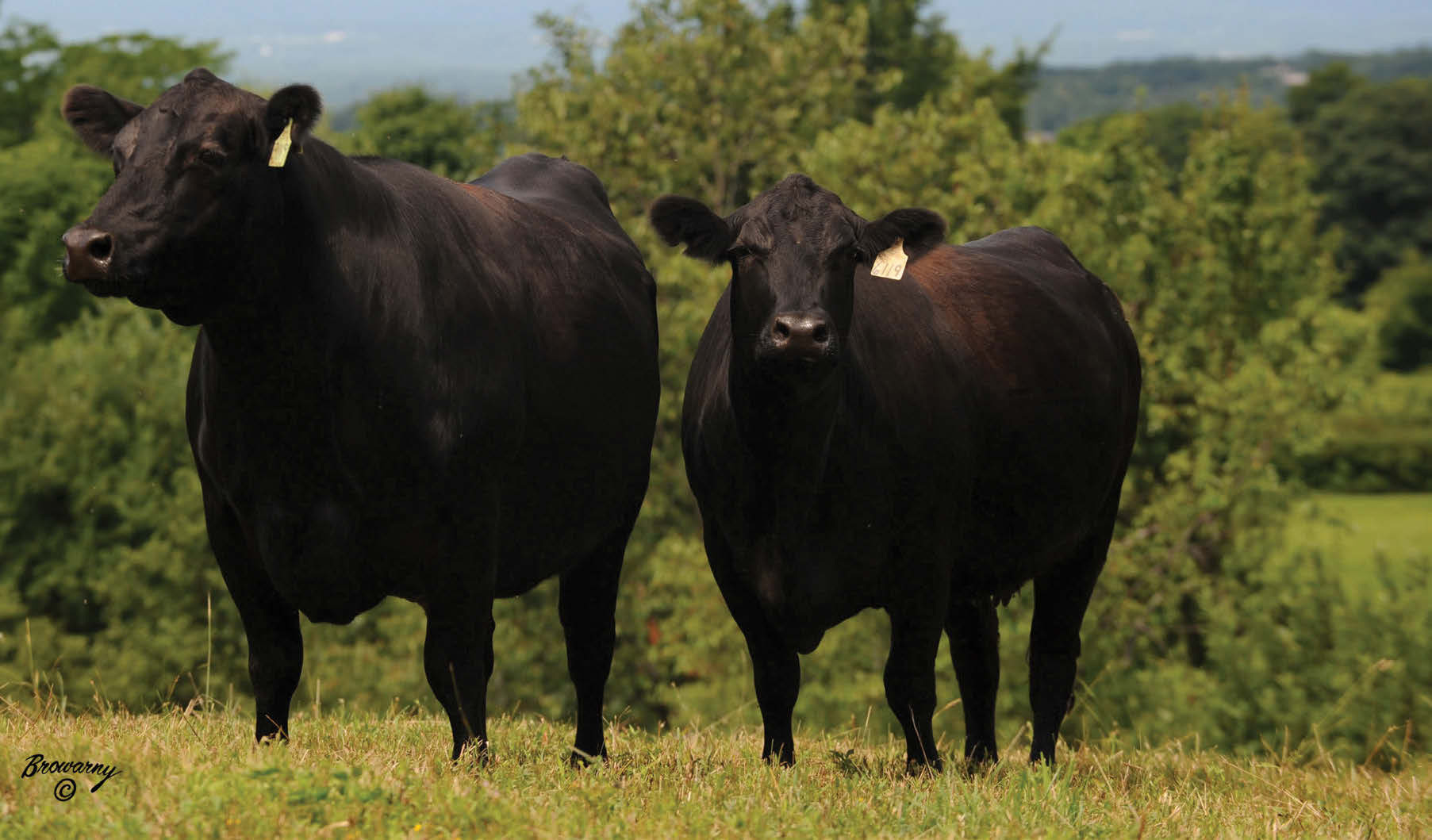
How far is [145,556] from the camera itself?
25656 mm

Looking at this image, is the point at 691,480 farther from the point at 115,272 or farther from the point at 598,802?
the point at 115,272

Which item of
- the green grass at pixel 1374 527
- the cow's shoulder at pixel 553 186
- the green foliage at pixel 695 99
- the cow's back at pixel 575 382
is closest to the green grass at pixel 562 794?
the cow's back at pixel 575 382

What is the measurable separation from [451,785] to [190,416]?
2.25 metres

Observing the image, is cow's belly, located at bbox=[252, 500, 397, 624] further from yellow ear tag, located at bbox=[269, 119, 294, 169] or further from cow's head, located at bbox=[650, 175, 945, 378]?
cow's head, located at bbox=[650, 175, 945, 378]

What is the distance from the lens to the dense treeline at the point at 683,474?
24688 millimetres

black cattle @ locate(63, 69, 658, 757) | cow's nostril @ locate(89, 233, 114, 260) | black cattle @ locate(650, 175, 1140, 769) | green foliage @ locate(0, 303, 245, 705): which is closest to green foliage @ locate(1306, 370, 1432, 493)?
green foliage @ locate(0, 303, 245, 705)

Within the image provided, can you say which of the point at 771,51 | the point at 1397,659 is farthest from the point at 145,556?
the point at 1397,659

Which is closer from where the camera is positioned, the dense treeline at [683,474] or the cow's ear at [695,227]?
the cow's ear at [695,227]

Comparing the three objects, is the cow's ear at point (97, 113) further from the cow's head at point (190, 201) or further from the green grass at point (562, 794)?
the green grass at point (562, 794)

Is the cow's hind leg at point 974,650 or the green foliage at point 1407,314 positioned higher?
the cow's hind leg at point 974,650

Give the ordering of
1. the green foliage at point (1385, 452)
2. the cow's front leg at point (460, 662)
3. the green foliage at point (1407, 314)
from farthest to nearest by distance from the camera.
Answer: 1. the green foliage at point (1407, 314)
2. the green foliage at point (1385, 452)
3. the cow's front leg at point (460, 662)

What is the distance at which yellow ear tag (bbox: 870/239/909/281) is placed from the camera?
668cm

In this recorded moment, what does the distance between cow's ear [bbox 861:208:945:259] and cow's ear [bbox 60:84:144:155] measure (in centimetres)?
292

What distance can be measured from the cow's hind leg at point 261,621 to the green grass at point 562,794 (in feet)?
0.53
